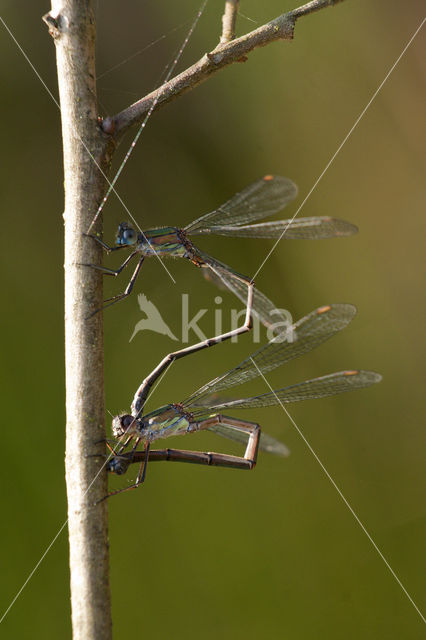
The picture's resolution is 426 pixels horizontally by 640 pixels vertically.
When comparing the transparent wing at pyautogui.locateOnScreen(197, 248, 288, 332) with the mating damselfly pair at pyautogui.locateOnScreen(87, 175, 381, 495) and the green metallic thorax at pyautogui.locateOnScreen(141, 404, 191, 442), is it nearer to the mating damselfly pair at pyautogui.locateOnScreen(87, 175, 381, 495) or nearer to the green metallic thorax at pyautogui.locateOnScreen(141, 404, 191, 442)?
the mating damselfly pair at pyautogui.locateOnScreen(87, 175, 381, 495)

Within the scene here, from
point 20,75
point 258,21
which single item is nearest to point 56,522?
point 20,75

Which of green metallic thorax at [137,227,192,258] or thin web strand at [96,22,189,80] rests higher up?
thin web strand at [96,22,189,80]

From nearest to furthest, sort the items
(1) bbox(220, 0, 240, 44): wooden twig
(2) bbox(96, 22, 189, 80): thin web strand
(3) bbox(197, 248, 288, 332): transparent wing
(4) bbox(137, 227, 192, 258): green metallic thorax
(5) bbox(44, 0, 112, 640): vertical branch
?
(5) bbox(44, 0, 112, 640): vertical branch → (1) bbox(220, 0, 240, 44): wooden twig → (4) bbox(137, 227, 192, 258): green metallic thorax → (3) bbox(197, 248, 288, 332): transparent wing → (2) bbox(96, 22, 189, 80): thin web strand

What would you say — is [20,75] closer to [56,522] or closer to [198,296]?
[198,296]

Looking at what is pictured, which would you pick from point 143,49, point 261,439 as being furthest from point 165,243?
point 143,49

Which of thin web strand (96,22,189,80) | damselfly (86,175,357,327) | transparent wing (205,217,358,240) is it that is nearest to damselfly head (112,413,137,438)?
damselfly (86,175,357,327)

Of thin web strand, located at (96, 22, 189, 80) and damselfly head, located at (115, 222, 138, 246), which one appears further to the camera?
thin web strand, located at (96, 22, 189, 80)
